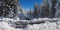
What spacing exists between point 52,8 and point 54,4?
7.4 inches

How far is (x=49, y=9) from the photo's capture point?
5.16 m

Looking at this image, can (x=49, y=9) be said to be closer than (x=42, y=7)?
No

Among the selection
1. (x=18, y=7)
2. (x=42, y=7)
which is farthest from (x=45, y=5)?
(x=18, y=7)

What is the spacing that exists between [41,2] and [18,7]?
104 cm

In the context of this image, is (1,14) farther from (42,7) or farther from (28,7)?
(42,7)

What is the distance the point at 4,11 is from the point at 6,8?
0.15 meters

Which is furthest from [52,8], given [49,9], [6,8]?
[6,8]

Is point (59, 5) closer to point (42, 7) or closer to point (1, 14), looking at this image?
point (42, 7)

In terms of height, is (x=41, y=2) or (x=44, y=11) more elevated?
(x=41, y=2)

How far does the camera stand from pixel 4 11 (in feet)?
16.4

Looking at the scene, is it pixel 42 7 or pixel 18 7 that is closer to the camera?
pixel 42 7

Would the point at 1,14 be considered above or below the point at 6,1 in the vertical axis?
below

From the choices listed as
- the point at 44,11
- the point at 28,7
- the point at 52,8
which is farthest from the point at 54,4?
the point at 28,7

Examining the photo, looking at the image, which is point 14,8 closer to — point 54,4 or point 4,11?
point 4,11
